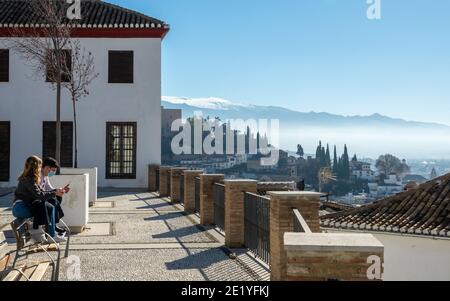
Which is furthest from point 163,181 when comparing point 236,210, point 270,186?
point 236,210

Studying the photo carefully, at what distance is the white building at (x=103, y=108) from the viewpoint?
2417 cm

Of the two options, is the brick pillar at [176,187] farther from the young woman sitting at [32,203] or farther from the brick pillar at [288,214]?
the brick pillar at [288,214]

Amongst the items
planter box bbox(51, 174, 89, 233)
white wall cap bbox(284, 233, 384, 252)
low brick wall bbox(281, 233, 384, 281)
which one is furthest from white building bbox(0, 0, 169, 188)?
low brick wall bbox(281, 233, 384, 281)

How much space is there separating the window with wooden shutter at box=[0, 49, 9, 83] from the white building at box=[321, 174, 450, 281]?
53.0 feet

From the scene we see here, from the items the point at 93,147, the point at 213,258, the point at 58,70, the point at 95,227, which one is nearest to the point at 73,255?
the point at 213,258

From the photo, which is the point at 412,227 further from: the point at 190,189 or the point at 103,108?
the point at 103,108

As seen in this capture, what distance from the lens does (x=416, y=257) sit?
18328 mm

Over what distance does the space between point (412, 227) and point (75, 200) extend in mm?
12239

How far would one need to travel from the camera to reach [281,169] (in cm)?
14550

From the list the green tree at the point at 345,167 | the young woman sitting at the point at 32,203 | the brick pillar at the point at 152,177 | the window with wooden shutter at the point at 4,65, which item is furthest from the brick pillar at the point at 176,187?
the green tree at the point at 345,167

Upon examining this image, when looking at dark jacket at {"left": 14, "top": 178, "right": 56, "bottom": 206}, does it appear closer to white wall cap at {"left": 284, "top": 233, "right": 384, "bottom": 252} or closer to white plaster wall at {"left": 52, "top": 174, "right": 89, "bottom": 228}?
white plaster wall at {"left": 52, "top": 174, "right": 89, "bottom": 228}

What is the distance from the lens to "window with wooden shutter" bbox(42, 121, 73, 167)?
945 inches

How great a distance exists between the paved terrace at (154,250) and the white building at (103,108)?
383 inches
